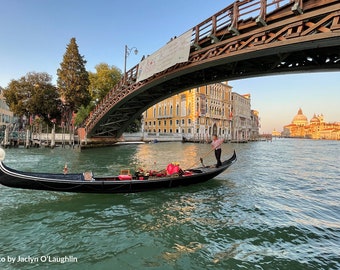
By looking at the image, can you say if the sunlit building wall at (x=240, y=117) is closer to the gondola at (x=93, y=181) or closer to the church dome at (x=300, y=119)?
the gondola at (x=93, y=181)

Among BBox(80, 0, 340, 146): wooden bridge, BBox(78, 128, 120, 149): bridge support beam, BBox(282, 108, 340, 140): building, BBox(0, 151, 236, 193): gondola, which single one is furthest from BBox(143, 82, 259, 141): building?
BBox(282, 108, 340, 140): building

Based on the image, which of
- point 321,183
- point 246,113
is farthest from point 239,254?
point 246,113

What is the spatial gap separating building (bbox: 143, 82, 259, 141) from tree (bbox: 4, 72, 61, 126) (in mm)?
18691

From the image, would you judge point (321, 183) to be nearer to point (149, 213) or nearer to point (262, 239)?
point (262, 239)

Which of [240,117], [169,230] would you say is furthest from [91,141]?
[240,117]

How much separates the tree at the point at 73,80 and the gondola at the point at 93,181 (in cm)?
2281

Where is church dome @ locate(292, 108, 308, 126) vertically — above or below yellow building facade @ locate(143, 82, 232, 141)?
above

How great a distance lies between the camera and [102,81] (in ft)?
102

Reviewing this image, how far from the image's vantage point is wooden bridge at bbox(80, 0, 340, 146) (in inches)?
284

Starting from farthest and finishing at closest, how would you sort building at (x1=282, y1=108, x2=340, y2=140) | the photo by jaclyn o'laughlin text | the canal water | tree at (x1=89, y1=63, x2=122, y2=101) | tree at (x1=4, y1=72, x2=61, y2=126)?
building at (x1=282, y1=108, x2=340, y2=140)
tree at (x1=89, y1=63, x2=122, y2=101)
tree at (x1=4, y1=72, x2=61, y2=126)
the canal water
the photo by jaclyn o'laughlin text

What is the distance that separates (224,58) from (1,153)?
337 inches

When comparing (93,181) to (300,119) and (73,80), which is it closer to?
(73,80)

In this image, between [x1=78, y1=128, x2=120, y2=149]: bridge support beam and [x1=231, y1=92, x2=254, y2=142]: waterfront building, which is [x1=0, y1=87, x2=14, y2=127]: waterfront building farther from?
[x1=231, y1=92, x2=254, y2=142]: waterfront building

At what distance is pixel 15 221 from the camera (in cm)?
458
